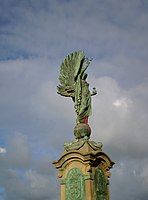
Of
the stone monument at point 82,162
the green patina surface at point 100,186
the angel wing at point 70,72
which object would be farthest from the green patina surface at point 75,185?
the angel wing at point 70,72

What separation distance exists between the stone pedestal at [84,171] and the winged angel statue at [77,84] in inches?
62.0

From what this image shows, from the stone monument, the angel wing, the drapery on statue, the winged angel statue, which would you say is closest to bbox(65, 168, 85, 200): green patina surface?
the stone monument

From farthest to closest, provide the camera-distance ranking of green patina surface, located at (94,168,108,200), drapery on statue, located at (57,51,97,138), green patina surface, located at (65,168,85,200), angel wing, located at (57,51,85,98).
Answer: angel wing, located at (57,51,85,98), drapery on statue, located at (57,51,97,138), green patina surface, located at (94,168,108,200), green patina surface, located at (65,168,85,200)

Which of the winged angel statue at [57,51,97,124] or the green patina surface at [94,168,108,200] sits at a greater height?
the winged angel statue at [57,51,97,124]

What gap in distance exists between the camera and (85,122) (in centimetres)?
1730

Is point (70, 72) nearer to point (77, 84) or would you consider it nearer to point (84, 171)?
point (77, 84)

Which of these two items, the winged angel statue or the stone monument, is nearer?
the stone monument

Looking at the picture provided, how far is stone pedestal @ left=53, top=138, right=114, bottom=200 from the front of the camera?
1535cm

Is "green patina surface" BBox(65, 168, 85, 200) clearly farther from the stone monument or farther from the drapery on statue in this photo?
the drapery on statue

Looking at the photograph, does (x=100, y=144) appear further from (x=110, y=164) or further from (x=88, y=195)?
(x=88, y=195)

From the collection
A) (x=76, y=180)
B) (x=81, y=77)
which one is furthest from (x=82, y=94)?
(x=76, y=180)

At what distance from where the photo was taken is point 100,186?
52.0ft

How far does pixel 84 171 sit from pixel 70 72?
504 centimetres

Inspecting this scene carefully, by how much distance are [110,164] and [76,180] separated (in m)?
1.78
